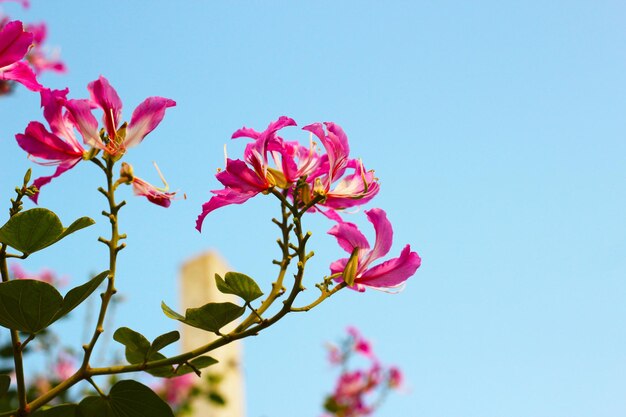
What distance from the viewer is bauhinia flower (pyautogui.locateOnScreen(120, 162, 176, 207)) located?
3.48ft

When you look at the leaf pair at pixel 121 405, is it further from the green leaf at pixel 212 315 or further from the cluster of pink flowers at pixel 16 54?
the cluster of pink flowers at pixel 16 54

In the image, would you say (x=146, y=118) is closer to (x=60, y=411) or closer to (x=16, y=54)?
(x=16, y=54)

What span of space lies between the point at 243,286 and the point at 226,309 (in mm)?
41

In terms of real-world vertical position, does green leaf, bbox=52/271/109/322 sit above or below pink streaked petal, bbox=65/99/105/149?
below

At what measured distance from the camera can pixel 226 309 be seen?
948mm

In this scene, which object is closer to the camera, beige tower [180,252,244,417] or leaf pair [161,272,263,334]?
leaf pair [161,272,263,334]

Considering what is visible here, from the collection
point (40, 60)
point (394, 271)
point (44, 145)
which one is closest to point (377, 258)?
point (394, 271)

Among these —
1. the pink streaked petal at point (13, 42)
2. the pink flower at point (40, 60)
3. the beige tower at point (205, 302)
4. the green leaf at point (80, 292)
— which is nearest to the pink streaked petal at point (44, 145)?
the pink streaked petal at point (13, 42)

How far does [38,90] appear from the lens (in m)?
1.00

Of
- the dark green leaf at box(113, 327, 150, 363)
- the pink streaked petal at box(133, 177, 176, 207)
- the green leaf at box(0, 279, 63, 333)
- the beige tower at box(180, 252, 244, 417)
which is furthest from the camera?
the beige tower at box(180, 252, 244, 417)

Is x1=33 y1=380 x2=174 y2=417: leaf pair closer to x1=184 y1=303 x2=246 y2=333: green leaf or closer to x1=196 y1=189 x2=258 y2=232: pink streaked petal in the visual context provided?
x1=184 y1=303 x2=246 y2=333: green leaf

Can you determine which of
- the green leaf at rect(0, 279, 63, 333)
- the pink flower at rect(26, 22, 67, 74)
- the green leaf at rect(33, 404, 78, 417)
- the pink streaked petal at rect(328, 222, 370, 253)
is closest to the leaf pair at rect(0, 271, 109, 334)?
the green leaf at rect(0, 279, 63, 333)

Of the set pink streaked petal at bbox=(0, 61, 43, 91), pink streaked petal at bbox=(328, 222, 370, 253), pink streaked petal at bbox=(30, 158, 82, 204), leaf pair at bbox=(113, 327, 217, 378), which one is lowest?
leaf pair at bbox=(113, 327, 217, 378)

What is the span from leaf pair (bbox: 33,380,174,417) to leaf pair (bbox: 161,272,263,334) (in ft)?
0.37
